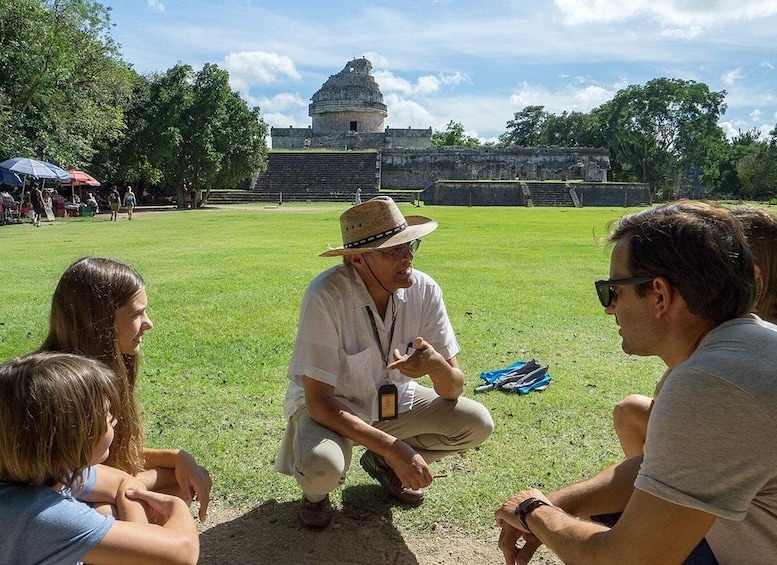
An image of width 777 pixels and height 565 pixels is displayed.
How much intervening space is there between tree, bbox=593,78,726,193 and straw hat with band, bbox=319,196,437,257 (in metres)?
56.7

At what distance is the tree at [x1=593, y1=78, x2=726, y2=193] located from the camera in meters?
53.4

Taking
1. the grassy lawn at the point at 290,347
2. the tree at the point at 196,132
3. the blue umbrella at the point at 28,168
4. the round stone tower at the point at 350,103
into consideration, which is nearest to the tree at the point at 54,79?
the blue umbrella at the point at 28,168

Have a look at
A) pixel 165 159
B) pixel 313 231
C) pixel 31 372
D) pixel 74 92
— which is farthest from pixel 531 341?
pixel 165 159

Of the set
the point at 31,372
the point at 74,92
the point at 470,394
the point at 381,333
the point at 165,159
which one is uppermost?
the point at 74,92

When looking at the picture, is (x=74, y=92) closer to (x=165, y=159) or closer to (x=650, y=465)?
(x=165, y=159)

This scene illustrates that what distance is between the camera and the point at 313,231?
738 inches

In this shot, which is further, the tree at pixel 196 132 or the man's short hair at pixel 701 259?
the tree at pixel 196 132

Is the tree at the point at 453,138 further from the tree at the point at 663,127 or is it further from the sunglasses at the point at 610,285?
the sunglasses at the point at 610,285

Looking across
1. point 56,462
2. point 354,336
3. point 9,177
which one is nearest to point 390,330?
point 354,336

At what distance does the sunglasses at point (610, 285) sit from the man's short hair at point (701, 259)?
0.02 metres

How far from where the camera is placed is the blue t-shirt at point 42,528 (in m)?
1.63

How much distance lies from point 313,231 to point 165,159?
16.5 m

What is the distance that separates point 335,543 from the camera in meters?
2.96

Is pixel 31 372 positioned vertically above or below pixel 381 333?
→ above
